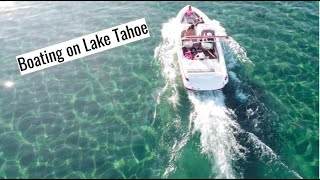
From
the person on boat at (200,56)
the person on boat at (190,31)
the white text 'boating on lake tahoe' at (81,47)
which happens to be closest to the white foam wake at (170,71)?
the person on boat at (190,31)

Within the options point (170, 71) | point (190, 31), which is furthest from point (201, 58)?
point (190, 31)

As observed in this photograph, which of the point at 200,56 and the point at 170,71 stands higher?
the point at 200,56

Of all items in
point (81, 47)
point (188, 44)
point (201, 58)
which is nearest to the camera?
point (201, 58)

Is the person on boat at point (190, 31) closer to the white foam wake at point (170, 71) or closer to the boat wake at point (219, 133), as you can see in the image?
the white foam wake at point (170, 71)

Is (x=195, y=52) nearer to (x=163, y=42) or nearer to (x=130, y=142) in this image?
(x=163, y=42)

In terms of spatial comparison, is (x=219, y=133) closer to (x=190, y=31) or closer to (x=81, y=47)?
(x=190, y=31)

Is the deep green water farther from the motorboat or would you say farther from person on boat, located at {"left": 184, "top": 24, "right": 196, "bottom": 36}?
person on boat, located at {"left": 184, "top": 24, "right": 196, "bottom": 36}

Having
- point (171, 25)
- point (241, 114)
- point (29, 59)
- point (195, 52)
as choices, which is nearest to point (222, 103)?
point (241, 114)

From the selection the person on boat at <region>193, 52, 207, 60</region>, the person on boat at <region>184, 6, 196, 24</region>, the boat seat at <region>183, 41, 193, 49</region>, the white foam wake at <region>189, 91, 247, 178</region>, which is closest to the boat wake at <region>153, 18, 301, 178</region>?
the white foam wake at <region>189, 91, 247, 178</region>
